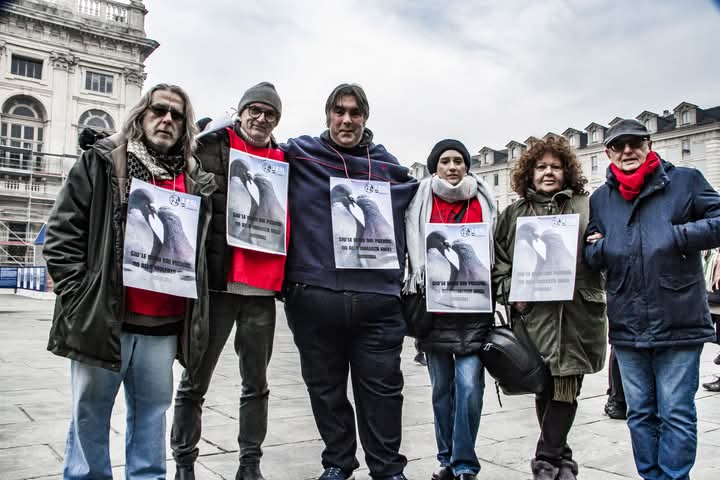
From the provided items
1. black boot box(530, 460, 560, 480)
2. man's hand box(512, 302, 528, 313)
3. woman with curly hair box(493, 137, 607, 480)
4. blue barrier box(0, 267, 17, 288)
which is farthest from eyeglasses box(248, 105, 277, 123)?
blue barrier box(0, 267, 17, 288)

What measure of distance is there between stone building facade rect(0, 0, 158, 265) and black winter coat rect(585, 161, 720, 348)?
3534 centimetres

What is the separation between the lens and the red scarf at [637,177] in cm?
298

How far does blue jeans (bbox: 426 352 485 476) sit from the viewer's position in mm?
3053

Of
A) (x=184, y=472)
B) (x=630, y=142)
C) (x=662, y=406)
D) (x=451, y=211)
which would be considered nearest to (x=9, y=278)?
(x=184, y=472)

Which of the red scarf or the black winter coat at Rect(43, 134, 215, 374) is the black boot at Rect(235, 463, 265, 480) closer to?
the black winter coat at Rect(43, 134, 215, 374)

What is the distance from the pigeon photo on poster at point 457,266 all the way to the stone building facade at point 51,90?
34673mm

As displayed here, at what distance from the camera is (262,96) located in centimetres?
306

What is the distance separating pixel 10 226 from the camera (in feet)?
112

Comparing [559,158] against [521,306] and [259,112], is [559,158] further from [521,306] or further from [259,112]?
[259,112]

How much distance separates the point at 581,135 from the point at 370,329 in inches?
2064

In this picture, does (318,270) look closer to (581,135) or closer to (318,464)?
(318,464)

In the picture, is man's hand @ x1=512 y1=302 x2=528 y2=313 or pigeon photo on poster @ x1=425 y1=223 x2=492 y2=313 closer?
pigeon photo on poster @ x1=425 y1=223 x2=492 y2=313

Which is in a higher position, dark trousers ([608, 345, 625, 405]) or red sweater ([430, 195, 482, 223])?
red sweater ([430, 195, 482, 223])

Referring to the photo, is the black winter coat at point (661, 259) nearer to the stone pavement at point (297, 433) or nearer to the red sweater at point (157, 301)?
the stone pavement at point (297, 433)
